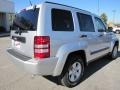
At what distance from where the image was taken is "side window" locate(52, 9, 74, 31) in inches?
160

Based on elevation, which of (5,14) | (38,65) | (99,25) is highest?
(5,14)

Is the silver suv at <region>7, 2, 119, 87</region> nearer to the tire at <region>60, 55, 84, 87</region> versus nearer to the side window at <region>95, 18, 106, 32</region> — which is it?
the tire at <region>60, 55, 84, 87</region>

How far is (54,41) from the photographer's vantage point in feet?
13.1

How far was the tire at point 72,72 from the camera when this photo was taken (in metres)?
4.49

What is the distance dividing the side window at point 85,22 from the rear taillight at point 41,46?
4.72ft

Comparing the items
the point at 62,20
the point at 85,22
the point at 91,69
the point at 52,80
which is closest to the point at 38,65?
the point at 62,20

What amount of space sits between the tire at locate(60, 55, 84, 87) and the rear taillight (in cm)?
83

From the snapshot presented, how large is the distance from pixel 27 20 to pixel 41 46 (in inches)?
30.5

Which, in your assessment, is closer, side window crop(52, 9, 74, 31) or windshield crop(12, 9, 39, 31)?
windshield crop(12, 9, 39, 31)

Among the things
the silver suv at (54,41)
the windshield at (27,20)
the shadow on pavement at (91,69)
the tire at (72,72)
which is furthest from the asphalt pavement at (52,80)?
the windshield at (27,20)

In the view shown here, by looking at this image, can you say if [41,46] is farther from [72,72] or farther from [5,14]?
[5,14]

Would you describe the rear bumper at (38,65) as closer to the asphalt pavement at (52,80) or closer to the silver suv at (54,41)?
the silver suv at (54,41)

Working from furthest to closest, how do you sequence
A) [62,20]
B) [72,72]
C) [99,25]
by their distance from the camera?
[99,25]
[72,72]
[62,20]

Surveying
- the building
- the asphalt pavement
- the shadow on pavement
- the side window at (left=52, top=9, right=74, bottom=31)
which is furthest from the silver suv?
the building
